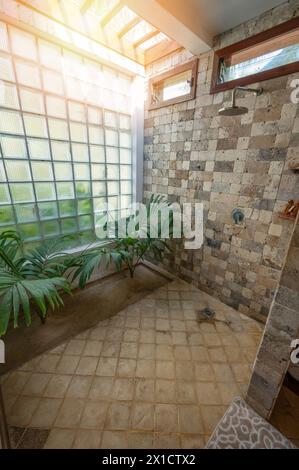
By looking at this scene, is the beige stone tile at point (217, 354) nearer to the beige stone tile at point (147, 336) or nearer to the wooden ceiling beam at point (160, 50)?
the beige stone tile at point (147, 336)

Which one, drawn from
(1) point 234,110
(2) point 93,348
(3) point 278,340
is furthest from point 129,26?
(2) point 93,348

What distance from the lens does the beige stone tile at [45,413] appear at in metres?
1.07

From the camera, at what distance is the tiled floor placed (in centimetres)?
105

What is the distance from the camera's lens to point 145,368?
1396 mm

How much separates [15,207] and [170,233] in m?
1.60

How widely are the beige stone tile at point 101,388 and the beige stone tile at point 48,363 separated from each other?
331 millimetres

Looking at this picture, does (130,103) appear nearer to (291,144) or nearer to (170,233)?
(170,233)

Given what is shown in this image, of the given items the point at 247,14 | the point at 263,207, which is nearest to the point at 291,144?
the point at 263,207

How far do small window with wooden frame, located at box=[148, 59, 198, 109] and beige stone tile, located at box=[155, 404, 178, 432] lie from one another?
2594mm

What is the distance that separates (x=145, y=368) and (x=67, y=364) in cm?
57

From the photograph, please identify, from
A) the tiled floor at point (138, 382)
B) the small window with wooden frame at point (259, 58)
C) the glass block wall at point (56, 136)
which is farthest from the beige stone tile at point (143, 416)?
the small window with wooden frame at point (259, 58)

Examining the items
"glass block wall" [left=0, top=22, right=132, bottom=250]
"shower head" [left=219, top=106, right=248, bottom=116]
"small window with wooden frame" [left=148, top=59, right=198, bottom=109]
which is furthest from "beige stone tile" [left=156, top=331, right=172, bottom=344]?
"small window with wooden frame" [left=148, top=59, right=198, bottom=109]

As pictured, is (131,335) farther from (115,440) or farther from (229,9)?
(229,9)

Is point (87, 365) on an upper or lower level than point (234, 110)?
lower
